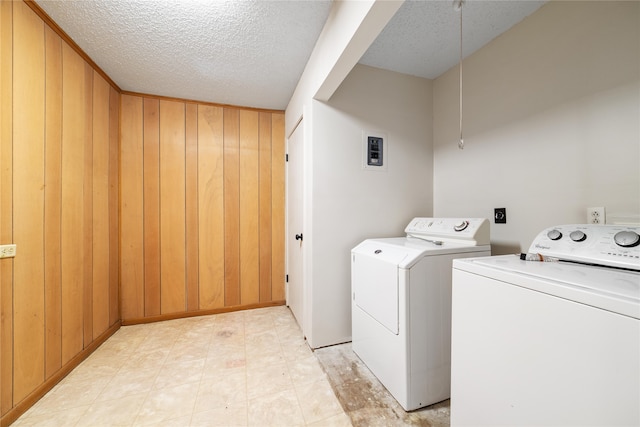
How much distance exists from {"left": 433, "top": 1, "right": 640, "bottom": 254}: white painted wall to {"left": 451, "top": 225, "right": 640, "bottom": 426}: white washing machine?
451 mm

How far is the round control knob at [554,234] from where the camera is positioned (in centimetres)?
107

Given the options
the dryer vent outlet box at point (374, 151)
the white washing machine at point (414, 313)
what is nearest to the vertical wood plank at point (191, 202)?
the dryer vent outlet box at point (374, 151)

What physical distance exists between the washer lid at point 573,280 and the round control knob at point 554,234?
6.4 inches

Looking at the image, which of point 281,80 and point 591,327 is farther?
point 281,80

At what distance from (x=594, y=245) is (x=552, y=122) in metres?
0.89

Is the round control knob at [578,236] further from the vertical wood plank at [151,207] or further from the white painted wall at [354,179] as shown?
the vertical wood plank at [151,207]

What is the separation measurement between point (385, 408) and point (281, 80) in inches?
101

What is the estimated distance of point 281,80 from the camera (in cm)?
218

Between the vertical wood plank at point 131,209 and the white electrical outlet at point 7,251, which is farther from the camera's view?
the vertical wood plank at point 131,209

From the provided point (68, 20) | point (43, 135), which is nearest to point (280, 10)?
point (68, 20)

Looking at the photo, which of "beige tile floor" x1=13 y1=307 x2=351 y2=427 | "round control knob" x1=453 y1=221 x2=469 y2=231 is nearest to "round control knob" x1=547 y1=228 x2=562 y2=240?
"round control knob" x1=453 y1=221 x2=469 y2=231

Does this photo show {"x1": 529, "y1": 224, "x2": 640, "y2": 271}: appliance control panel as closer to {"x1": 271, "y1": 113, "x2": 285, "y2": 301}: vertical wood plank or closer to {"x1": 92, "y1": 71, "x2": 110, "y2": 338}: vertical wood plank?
{"x1": 271, "y1": 113, "x2": 285, "y2": 301}: vertical wood plank

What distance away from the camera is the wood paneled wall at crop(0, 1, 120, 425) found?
4.10ft

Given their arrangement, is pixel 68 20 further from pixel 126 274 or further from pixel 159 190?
pixel 126 274
